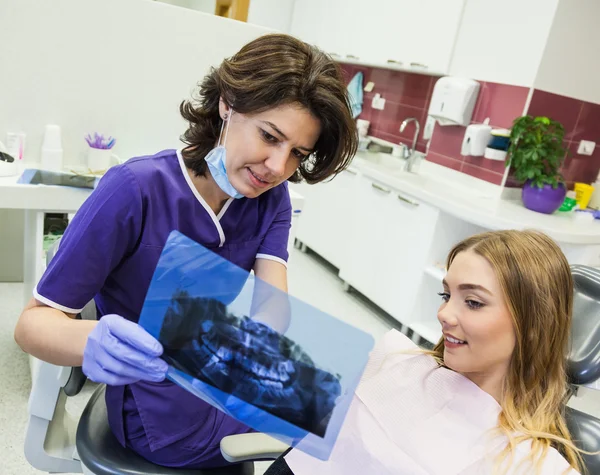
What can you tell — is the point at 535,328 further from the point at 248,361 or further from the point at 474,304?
the point at 248,361

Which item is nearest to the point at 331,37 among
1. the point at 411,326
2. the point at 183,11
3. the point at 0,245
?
the point at 183,11

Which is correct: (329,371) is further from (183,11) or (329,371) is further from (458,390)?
(183,11)

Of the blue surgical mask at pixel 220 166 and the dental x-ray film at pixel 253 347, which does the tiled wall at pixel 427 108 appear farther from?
the dental x-ray film at pixel 253 347

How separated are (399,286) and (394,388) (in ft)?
6.63

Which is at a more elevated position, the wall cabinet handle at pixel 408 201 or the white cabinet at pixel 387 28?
the white cabinet at pixel 387 28

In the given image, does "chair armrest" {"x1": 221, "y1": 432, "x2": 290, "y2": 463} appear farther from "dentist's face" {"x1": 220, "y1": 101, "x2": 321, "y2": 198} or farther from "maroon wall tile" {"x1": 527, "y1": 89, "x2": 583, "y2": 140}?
"maroon wall tile" {"x1": 527, "y1": 89, "x2": 583, "y2": 140}

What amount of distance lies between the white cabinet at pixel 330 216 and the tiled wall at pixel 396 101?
695mm

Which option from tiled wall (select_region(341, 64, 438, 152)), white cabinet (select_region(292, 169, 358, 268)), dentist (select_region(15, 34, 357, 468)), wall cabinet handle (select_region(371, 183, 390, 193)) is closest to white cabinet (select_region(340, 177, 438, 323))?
wall cabinet handle (select_region(371, 183, 390, 193))

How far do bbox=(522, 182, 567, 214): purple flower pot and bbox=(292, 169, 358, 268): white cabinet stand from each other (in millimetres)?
1156

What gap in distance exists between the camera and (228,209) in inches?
47.5

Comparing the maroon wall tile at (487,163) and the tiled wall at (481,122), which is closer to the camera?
the tiled wall at (481,122)

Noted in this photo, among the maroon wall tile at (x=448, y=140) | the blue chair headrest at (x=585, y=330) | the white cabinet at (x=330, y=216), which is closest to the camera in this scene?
the blue chair headrest at (x=585, y=330)

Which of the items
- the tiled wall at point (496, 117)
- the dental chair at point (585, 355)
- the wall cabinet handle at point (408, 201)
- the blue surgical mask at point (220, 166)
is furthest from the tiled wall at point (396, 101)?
the blue surgical mask at point (220, 166)

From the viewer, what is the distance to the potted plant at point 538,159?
9.30 feet
